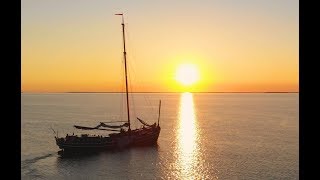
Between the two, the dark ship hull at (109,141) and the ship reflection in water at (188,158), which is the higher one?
the dark ship hull at (109,141)

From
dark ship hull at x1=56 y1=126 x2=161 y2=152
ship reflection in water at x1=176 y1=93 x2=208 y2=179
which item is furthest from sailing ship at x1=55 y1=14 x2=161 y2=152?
ship reflection in water at x1=176 y1=93 x2=208 y2=179

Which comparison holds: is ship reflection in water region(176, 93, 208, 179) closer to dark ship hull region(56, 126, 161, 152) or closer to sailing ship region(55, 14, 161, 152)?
dark ship hull region(56, 126, 161, 152)

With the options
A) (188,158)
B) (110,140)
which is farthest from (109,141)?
(188,158)

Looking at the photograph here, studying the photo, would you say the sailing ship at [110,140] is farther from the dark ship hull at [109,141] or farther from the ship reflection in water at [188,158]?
the ship reflection in water at [188,158]

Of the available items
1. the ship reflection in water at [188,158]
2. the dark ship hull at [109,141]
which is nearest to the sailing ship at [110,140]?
the dark ship hull at [109,141]

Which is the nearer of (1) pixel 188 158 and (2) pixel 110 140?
(1) pixel 188 158

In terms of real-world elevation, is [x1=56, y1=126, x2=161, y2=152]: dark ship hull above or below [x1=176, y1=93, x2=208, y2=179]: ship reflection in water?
above

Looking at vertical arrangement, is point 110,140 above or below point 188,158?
above

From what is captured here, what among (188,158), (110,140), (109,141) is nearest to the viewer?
(188,158)

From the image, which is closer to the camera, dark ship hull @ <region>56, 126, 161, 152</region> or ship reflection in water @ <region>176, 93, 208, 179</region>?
ship reflection in water @ <region>176, 93, 208, 179</region>

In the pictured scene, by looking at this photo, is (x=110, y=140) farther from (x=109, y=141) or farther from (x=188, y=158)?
(x=188, y=158)
